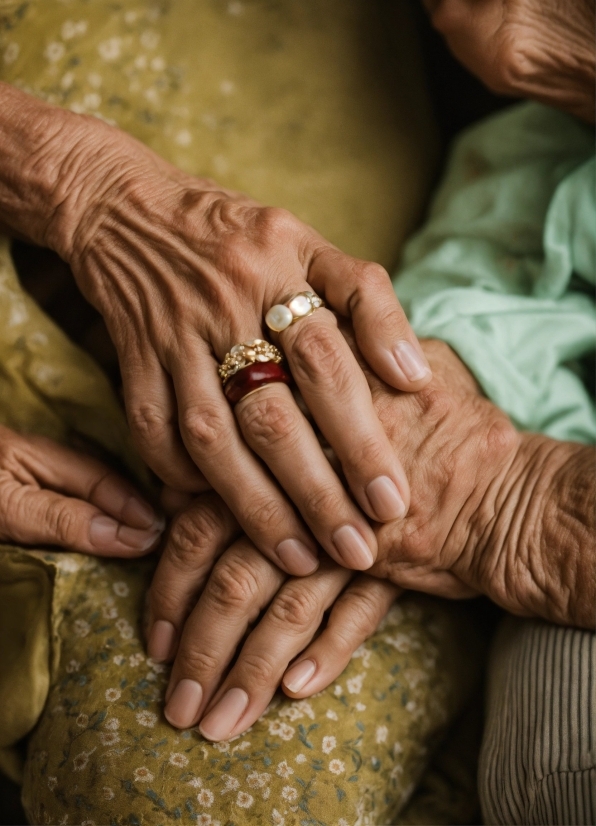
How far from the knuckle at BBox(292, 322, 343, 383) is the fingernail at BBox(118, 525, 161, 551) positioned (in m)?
0.31

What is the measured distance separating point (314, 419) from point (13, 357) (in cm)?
43

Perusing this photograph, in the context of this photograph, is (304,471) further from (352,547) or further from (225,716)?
(225,716)

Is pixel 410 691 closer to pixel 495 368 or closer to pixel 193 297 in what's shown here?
pixel 495 368

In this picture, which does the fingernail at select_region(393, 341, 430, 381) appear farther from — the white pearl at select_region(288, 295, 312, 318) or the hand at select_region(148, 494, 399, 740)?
the hand at select_region(148, 494, 399, 740)

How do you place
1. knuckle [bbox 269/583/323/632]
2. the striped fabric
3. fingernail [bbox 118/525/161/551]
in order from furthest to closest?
fingernail [bbox 118/525/161/551], knuckle [bbox 269/583/323/632], the striped fabric

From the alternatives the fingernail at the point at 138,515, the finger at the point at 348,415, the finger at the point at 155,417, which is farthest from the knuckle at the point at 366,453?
the fingernail at the point at 138,515

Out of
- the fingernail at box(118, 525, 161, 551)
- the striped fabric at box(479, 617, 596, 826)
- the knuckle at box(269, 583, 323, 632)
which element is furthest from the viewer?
the fingernail at box(118, 525, 161, 551)

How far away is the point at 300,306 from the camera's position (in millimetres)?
836

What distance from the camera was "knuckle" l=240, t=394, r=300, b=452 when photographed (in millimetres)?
799

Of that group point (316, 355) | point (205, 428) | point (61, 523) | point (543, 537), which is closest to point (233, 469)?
point (205, 428)

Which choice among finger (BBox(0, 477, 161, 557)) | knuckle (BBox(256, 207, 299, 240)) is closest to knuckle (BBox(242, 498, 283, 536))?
finger (BBox(0, 477, 161, 557))

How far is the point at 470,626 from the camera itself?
3.42ft

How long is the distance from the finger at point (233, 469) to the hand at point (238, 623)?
0.16 feet

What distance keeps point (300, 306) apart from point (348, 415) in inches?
5.5
